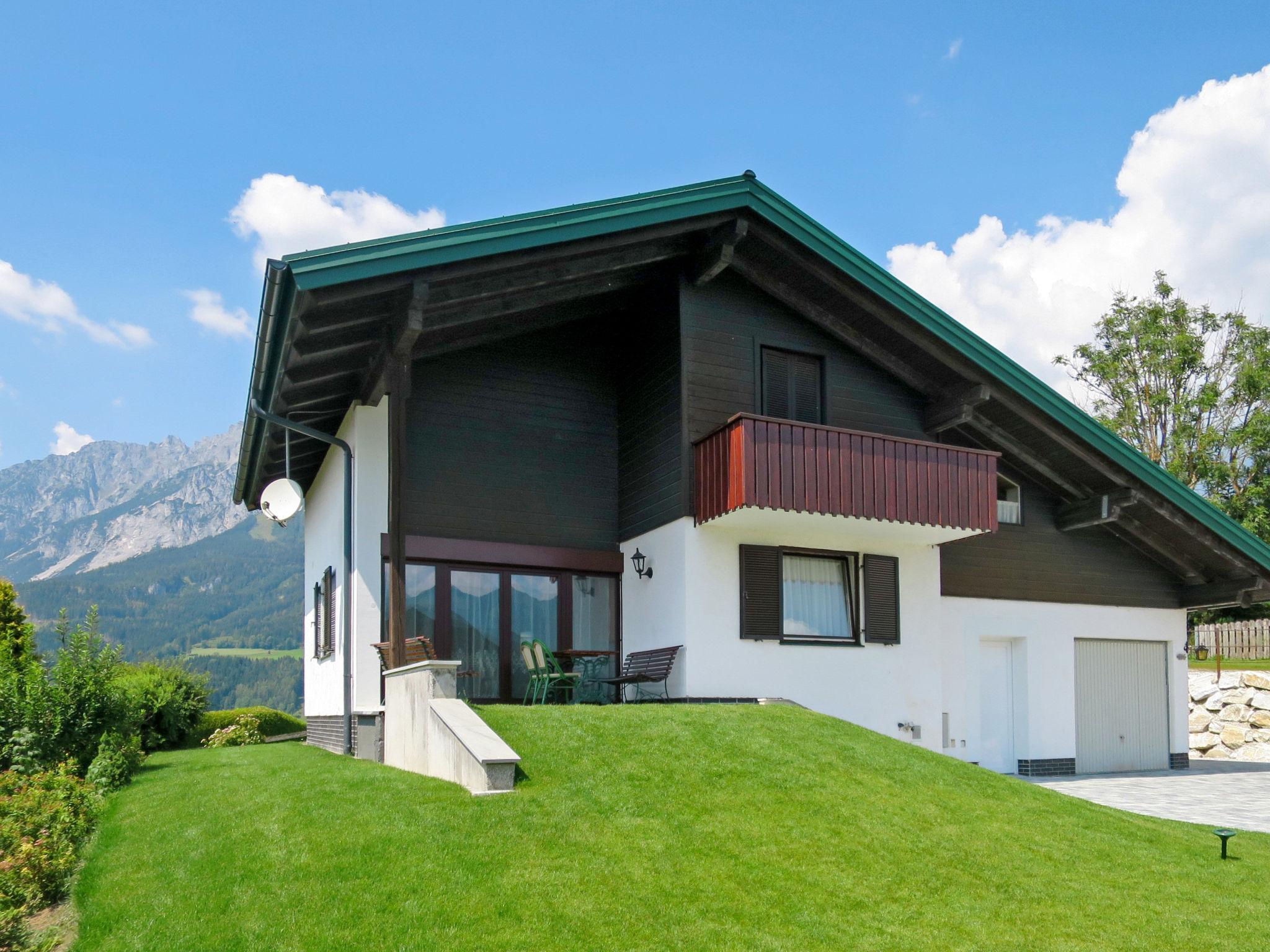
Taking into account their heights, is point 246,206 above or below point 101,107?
above

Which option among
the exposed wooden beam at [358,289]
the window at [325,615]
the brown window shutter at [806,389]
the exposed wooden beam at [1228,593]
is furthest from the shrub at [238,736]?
the exposed wooden beam at [1228,593]

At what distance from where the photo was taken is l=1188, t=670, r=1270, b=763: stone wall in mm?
22125

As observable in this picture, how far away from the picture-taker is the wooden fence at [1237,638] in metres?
26.8

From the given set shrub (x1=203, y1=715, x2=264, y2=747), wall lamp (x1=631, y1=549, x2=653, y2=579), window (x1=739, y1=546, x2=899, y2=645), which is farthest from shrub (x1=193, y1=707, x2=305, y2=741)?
window (x1=739, y1=546, x2=899, y2=645)

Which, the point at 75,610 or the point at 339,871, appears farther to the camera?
the point at 75,610

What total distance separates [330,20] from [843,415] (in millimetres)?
8694

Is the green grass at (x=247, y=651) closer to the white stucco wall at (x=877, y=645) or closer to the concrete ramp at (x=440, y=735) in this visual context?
the white stucco wall at (x=877, y=645)

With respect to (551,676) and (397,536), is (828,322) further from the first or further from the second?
(397,536)

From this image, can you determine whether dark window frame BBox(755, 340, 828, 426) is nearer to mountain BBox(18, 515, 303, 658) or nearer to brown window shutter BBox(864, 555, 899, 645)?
brown window shutter BBox(864, 555, 899, 645)

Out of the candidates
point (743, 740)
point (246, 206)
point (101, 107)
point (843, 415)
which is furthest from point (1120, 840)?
point (246, 206)

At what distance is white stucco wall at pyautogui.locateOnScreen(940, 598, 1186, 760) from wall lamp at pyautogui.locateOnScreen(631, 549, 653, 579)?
4773mm

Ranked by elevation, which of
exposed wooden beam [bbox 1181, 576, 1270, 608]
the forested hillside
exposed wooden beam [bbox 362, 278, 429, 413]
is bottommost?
the forested hillside

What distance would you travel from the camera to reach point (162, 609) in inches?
5768

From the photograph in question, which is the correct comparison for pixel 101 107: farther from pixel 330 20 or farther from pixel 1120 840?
pixel 1120 840
